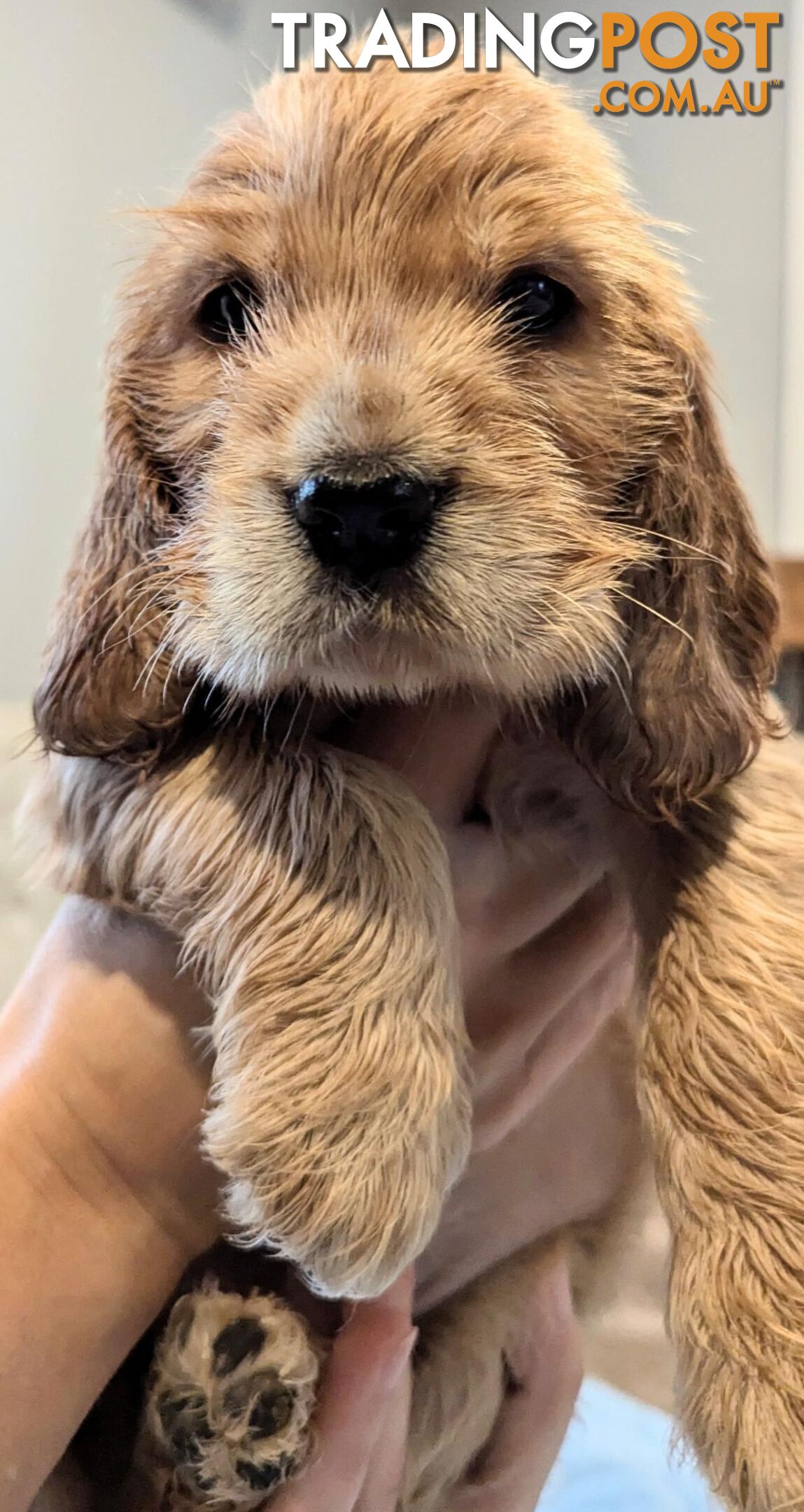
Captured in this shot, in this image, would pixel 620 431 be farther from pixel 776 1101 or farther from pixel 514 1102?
pixel 514 1102

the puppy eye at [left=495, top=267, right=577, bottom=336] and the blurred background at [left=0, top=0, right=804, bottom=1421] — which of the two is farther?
the blurred background at [left=0, top=0, right=804, bottom=1421]

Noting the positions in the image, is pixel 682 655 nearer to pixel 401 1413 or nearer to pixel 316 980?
pixel 316 980

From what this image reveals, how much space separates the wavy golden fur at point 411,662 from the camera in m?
1.00

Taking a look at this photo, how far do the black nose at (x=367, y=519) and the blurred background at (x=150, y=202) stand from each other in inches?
73.7

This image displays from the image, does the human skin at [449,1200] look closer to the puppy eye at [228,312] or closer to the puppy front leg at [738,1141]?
the puppy front leg at [738,1141]

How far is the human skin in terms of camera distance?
1.21 meters

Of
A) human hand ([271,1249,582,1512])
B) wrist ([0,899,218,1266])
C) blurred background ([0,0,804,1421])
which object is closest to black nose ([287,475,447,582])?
wrist ([0,899,218,1266])

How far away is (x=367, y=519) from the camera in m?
0.92

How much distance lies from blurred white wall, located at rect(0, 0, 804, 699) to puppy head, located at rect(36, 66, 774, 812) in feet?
5.56

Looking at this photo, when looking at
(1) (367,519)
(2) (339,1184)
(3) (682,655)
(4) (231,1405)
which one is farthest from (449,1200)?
(1) (367,519)

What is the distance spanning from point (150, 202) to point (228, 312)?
178cm

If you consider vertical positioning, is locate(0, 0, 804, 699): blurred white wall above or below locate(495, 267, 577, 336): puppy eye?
above

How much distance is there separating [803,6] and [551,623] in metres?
3.21

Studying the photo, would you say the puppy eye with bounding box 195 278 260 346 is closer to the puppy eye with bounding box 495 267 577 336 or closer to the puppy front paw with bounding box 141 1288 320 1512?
the puppy eye with bounding box 495 267 577 336
